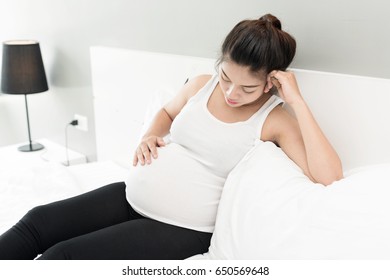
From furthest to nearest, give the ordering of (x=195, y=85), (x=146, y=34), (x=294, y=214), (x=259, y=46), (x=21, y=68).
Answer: (x=21, y=68)
(x=146, y=34)
(x=195, y=85)
(x=259, y=46)
(x=294, y=214)

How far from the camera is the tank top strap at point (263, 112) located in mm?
1054

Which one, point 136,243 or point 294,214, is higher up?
point 294,214

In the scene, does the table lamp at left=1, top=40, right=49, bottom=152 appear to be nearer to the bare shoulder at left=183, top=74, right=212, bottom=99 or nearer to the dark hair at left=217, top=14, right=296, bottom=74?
the bare shoulder at left=183, top=74, right=212, bottom=99

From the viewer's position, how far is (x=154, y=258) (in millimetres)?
929

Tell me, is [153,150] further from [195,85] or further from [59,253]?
[59,253]

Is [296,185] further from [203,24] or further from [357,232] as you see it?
[203,24]

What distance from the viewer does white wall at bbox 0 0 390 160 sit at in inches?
40.4

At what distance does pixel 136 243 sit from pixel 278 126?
49 centimetres

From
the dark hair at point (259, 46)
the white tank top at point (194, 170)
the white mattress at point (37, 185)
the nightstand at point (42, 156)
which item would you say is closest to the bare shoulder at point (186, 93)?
the white tank top at point (194, 170)

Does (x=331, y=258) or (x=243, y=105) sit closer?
(x=331, y=258)

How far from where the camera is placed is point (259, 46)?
948 mm

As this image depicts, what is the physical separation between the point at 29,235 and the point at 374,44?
1025 mm

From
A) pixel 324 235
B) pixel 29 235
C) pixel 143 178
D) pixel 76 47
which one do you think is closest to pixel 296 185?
pixel 324 235

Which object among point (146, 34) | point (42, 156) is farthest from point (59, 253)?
point (42, 156)
